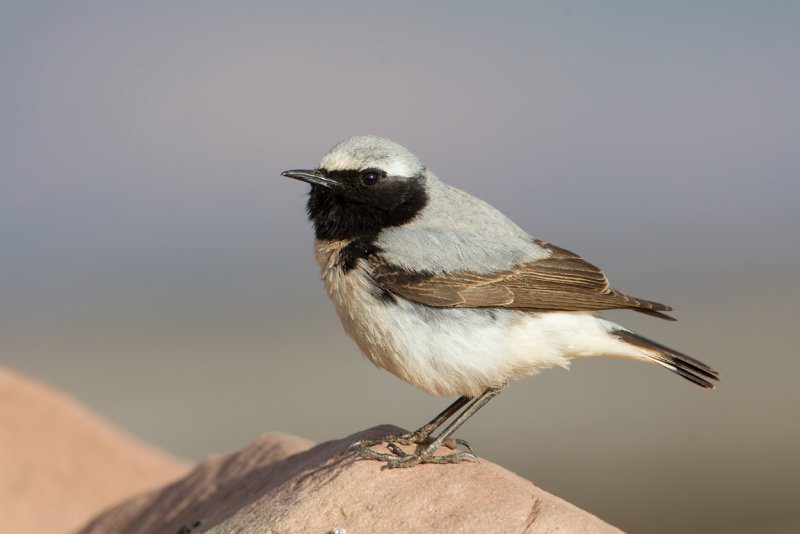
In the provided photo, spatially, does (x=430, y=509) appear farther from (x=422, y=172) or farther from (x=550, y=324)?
(x=422, y=172)

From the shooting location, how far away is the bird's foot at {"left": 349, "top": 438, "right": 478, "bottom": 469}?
5.59m

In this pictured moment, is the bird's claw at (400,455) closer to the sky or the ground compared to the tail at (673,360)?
closer to the ground

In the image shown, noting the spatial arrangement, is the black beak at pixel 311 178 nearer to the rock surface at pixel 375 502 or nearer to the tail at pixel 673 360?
the rock surface at pixel 375 502

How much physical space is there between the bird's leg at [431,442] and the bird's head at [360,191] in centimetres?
129

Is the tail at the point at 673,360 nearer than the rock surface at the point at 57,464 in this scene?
Yes

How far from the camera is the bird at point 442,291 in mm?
5879

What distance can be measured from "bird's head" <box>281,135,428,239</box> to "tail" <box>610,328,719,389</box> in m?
1.62

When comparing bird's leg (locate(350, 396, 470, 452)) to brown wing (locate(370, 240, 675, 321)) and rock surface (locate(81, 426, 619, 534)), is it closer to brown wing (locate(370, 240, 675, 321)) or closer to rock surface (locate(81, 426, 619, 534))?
rock surface (locate(81, 426, 619, 534))

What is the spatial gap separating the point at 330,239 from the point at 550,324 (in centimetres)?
155

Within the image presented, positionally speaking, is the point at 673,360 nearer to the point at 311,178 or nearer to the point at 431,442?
the point at 431,442

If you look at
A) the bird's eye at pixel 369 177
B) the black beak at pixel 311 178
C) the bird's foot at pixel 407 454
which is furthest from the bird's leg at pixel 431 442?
the black beak at pixel 311 178

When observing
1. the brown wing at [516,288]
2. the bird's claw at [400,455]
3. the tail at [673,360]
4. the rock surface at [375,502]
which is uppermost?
the brown wing at [516,288]

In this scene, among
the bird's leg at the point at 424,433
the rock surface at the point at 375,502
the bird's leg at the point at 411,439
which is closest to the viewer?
the rock surface at the point at 375,502

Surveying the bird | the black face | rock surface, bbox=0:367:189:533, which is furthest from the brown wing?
rock surface, bbox=0:367:189:533
